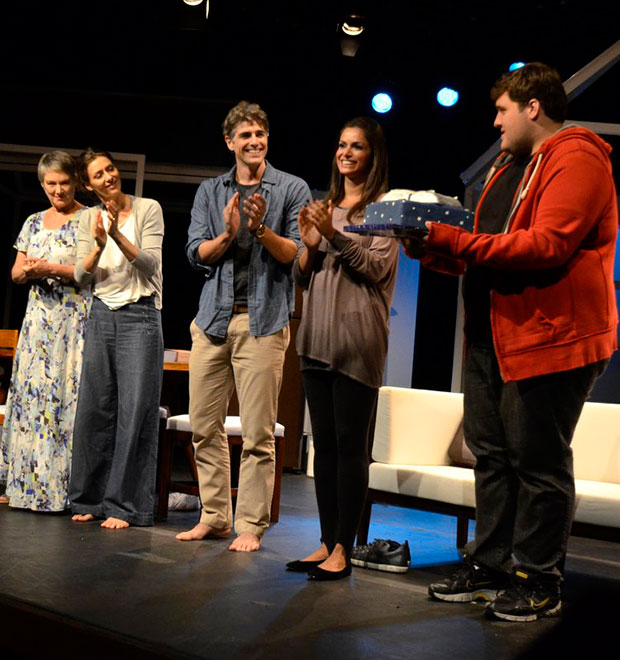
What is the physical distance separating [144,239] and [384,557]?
1.74 metres

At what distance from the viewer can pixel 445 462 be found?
143 inches

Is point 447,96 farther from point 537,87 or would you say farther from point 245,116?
point 537,87

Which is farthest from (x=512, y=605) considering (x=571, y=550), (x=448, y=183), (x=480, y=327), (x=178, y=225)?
(x=178, y=225)

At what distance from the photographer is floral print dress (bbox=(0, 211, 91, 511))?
395cm

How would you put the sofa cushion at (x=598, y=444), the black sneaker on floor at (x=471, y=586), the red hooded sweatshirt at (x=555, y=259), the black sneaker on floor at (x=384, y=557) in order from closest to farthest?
the red hooded sweatshirt at (x=555, y=259)
the black sneaker on floor at (x=471, y=586)
the black sneaker on floor at (x=384, y=557)
the sofa cushion at (x=598, y=444)

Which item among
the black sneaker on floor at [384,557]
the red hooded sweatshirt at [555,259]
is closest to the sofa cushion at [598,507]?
the black sneaker on floor at [384,557]

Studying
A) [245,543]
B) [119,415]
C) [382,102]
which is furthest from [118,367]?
[382,102]

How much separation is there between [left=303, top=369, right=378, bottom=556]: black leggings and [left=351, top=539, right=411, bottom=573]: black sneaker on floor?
7.5 inches

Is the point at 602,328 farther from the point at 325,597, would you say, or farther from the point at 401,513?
the point at 401,513

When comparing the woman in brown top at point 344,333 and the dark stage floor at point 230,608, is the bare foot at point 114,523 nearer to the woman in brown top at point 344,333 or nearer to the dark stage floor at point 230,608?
the dark stage floor at point 230,608

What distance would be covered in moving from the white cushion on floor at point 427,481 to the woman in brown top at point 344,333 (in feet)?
1.39

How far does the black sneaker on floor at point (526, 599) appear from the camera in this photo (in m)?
2.36

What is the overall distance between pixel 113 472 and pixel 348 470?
4.44 feet

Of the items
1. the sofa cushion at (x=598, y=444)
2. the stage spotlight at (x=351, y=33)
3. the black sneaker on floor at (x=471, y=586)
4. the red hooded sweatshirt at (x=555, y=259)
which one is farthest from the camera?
the stage spotlight at (x=351, y=33)
